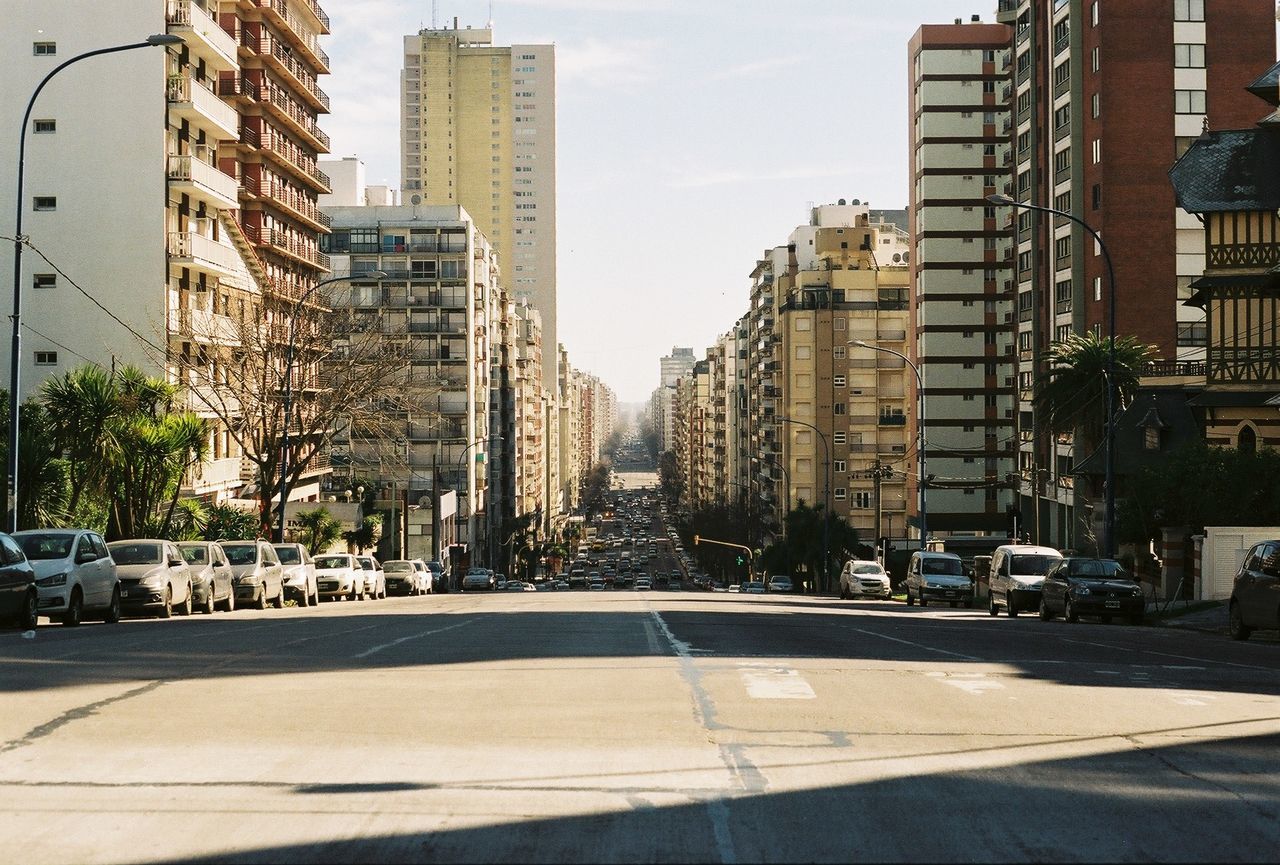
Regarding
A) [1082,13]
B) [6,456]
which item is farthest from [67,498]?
[1082,13]

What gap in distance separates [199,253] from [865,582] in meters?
29.9

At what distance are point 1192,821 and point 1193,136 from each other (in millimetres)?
66252

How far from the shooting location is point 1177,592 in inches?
1531

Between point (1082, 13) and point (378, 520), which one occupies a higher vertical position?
point (1082, 13)

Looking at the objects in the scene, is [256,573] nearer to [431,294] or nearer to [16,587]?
[16,587]

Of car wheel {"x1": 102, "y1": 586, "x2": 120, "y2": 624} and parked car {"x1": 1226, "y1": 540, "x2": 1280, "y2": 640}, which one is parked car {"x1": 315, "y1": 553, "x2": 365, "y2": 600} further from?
parked car {"x1": 1226, "y1": 540, "x2": 1280, "y2": 640}

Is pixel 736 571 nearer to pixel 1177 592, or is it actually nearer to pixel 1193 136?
pixel 1193 136

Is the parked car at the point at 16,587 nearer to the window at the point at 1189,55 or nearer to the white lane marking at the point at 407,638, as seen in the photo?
the white lane marking at the point at 407,638

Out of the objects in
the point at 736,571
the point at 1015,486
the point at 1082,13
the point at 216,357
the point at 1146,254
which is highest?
the point at 1082,13

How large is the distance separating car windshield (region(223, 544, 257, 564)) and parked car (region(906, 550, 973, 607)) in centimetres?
2122

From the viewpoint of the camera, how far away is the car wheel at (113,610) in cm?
2623

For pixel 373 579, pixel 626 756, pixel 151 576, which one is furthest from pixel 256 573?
pixel 626 756

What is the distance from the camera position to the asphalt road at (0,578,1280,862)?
7.48 metres

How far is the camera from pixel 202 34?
6038cm
